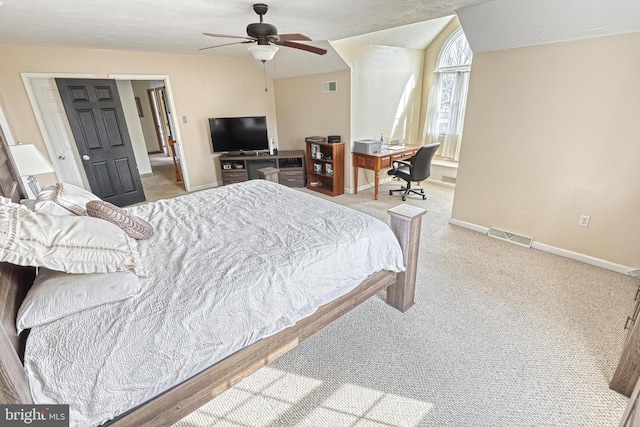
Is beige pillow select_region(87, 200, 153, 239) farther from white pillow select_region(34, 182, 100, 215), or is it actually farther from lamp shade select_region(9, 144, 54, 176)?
lamp shade select_region(9, 144, 54, 176)

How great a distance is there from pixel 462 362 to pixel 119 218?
2.18m

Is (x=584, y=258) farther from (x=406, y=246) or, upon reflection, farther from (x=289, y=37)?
(x=289, y=37)

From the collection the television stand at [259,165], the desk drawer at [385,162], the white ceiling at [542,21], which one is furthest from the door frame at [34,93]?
the white ceiling at [542,21]

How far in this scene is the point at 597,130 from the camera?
2477 mm

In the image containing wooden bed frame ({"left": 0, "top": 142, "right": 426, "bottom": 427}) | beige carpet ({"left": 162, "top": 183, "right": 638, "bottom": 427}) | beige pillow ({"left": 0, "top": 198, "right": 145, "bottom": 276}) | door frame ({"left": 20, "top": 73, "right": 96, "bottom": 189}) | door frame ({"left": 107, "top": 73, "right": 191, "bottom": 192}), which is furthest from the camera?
door frame ({"left": 107, "top": 73, "right": 191, "bottom": 192})

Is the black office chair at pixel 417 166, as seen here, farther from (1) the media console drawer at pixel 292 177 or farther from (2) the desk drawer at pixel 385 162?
(1) the media console drawer at pixel 292 177

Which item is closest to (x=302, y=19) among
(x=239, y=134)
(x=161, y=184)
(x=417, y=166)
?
(x=417, y=166)

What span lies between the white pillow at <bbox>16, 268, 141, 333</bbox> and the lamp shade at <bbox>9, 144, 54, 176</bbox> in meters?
1.77

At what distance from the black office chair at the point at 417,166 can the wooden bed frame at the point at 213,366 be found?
2.33m

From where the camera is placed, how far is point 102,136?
13.9ft

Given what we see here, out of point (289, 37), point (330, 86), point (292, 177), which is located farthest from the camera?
point (292, 177)

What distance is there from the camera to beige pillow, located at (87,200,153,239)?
158 centimetres

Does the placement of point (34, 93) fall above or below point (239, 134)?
above

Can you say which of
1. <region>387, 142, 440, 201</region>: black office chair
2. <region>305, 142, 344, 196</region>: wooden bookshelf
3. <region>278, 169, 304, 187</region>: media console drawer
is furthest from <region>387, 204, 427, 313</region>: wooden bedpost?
<region>278, 169, 304, 187</region>: media console drawer
